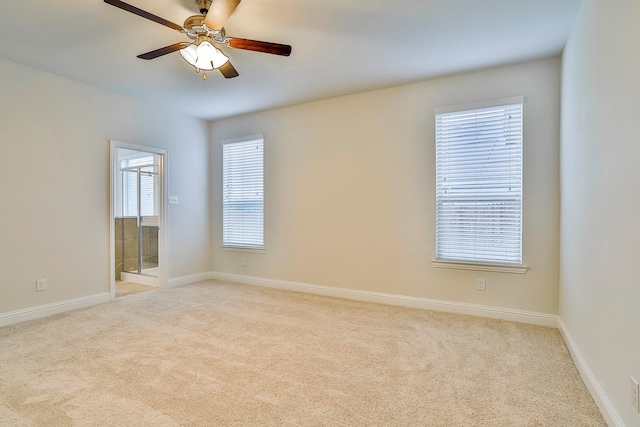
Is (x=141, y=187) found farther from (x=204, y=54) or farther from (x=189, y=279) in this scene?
(x=204, y=54)

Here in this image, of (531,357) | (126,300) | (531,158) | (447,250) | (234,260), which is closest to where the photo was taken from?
(531,357)

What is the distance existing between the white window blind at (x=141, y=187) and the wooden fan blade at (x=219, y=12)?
3.83 m

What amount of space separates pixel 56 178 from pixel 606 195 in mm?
4881

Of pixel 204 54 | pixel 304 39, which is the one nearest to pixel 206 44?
pixel 204 54

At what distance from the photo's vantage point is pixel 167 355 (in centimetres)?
258

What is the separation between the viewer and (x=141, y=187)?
18.6 feet

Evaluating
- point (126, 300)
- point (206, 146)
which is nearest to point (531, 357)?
point (126, 300)

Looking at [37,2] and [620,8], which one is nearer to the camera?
[620,8]

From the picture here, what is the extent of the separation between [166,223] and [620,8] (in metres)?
5.07

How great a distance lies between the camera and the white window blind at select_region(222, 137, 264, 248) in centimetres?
503

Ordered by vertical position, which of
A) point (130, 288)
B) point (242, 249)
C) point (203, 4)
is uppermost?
point (203, 4)

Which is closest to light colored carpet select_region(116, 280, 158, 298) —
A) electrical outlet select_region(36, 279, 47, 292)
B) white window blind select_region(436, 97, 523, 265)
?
electrical outlet select_region(36, 279, 47, 292)

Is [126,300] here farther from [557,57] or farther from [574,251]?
[557,57]

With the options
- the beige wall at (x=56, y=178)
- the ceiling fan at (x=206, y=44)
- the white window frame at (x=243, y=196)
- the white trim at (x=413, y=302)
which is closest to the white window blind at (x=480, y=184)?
the white trim at (x=413, y=302)
